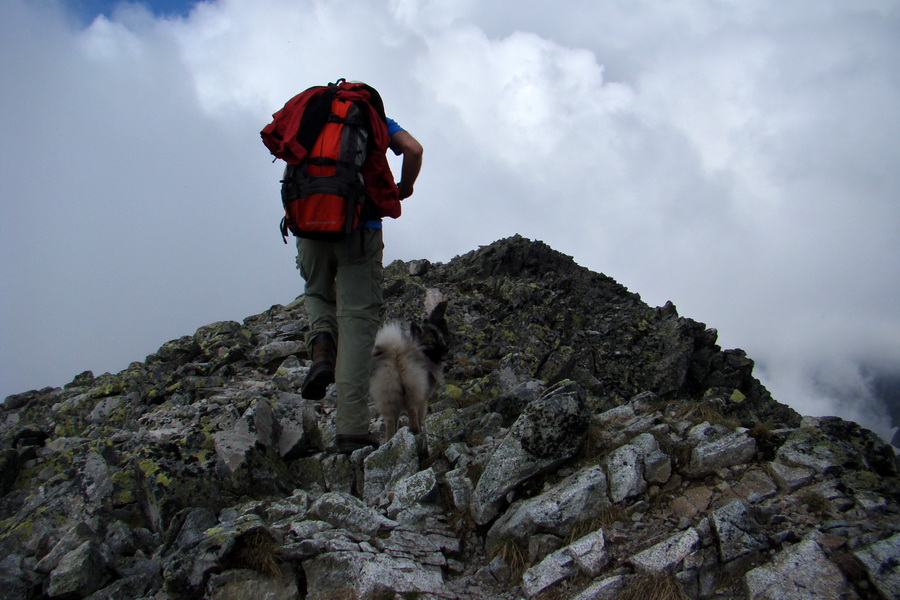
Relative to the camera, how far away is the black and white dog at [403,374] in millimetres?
6781

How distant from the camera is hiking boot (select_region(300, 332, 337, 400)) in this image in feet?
18.2

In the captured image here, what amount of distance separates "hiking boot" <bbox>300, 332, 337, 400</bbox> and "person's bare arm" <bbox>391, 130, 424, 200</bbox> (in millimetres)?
1715

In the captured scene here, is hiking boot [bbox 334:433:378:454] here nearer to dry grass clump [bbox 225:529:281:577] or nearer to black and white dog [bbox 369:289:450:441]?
black and white dog [bbox 369:289:450:441]

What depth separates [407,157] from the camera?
18.6ft

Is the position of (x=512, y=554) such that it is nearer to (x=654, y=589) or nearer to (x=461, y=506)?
(x=461, y=506)

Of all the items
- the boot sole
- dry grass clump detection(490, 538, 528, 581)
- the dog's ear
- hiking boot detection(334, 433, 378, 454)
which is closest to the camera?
dry grass clump detection(490, 538, 528, 581)

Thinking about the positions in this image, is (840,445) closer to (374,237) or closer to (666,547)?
(666,547)

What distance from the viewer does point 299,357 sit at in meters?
10.1

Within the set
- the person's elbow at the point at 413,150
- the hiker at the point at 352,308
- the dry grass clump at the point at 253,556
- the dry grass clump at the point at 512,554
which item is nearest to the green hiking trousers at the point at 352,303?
the hiker at the point at 352,308

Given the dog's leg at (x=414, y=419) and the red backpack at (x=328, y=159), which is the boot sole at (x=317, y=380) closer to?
the red backpack at (x=328, y=159)

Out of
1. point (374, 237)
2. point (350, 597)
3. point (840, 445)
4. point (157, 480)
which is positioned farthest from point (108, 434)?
point (840, 445)

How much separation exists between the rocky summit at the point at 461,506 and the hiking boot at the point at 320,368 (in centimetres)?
76

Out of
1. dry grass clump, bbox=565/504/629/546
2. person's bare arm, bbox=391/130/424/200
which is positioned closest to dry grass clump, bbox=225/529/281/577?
dry grass clump, bbox=565/504/629/546

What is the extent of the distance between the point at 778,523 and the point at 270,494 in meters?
4.40
